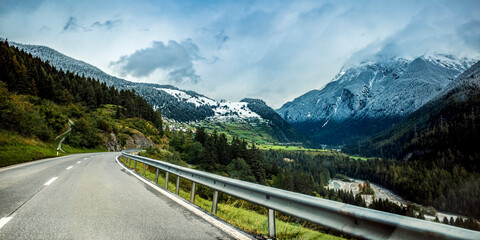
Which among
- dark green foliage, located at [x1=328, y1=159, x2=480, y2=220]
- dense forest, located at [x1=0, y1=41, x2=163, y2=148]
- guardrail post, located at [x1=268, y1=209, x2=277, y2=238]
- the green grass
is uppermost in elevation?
dense forest, located at [x1=0, y1=41, x2=163, y2=148]

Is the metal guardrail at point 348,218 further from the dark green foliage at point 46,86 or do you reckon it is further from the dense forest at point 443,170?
the dense forest at point 443,170

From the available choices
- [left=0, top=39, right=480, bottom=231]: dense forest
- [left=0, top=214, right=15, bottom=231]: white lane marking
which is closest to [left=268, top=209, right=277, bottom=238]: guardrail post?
[left=0, top=214, right=15, bottom=231]: white lane marking

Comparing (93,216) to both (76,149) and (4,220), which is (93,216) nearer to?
(4,220)

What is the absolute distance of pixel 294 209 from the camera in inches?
156

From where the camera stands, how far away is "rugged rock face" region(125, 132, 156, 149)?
67150 millimetres

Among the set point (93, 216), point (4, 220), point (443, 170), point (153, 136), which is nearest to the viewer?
point (4, 220)

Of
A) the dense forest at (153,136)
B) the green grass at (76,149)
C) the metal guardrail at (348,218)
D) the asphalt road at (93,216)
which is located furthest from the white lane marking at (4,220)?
the green grass at (76,149)

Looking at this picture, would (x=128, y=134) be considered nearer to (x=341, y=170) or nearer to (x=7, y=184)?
(x=7, y=184)

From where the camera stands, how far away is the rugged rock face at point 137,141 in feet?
220

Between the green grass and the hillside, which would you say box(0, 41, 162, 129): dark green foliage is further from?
the green grass

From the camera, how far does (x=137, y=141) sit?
230 feet

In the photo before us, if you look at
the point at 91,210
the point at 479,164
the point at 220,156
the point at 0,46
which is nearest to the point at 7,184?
the point at 91,210

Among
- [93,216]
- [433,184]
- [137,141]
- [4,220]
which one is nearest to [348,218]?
[93,216]

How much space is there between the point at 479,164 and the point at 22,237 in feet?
668
